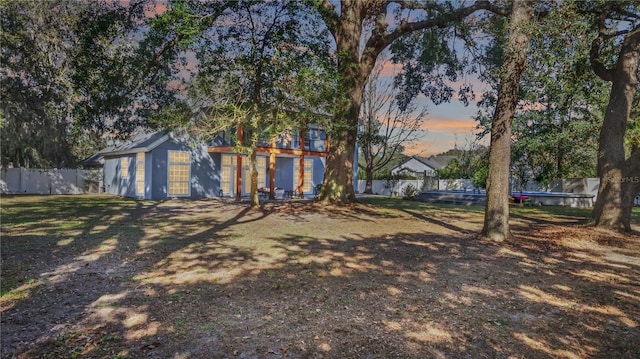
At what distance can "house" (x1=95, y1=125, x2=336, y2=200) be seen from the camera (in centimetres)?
2044

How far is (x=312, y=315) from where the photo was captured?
13.6 feet

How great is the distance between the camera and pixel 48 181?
2564cm

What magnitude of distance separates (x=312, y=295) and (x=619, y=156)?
981cm

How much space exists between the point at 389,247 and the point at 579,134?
20.3m

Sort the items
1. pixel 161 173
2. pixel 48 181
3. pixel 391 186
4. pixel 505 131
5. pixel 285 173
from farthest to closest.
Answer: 1. pixel 391 186
2. pixel 285 173
3. pixel 48 181
4. pixel 161 173
5. pixel 505 131

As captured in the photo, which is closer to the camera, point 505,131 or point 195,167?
point 505,131

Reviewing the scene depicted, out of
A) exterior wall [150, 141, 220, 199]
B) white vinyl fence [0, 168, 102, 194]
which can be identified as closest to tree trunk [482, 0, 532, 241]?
exterior wall [150, 141, 220, 199]

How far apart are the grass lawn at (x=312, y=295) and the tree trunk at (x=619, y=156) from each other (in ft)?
3.09

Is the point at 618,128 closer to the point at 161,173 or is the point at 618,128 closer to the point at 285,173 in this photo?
the point at 285,173

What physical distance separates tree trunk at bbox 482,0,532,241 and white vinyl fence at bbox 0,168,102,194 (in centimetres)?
2638

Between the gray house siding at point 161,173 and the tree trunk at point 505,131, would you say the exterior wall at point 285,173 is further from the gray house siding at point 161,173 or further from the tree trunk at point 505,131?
the tree trunk at point 505,131

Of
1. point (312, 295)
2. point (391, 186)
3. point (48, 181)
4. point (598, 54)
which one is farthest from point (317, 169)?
point (312, 295)

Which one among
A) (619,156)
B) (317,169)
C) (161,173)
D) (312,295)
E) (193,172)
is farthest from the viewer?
(317,169)

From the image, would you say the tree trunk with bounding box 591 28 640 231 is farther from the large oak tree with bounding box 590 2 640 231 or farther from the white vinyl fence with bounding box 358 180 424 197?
the white vinyl fence with bounding box 358 180 424 197
